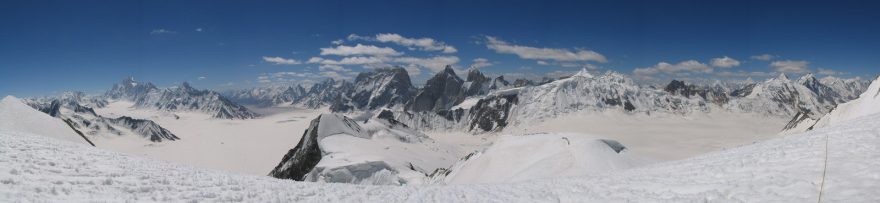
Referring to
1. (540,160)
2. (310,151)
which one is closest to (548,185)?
(540,160)

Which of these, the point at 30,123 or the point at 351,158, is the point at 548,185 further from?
the point at 351,158

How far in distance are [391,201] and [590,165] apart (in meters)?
37.6

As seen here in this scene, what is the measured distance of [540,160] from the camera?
56.8m

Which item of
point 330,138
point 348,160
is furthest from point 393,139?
point 348,160

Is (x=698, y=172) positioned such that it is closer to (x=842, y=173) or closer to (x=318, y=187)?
(x=842, y=173)

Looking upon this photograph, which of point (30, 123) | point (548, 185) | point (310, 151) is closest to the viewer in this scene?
point (548, 185)

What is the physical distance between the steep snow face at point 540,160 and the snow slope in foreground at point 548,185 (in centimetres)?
2535

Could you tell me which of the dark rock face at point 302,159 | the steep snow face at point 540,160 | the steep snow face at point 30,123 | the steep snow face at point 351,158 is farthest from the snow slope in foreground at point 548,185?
the dark rock face at point 302,159

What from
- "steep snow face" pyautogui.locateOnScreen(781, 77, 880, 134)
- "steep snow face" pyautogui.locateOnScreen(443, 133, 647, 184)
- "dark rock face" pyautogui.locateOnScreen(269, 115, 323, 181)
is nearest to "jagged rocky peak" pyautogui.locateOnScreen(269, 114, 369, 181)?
"dark rock face" pyautogui.locateOnScreen(269, 115, 323, 181)

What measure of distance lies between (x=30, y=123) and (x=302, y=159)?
52967 mm

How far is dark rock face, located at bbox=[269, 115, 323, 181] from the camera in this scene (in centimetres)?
9762

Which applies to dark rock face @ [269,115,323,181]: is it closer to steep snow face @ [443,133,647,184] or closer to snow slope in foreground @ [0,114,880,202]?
steep snow face @ [443,133,647,184]

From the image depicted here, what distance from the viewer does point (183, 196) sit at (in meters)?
16.0

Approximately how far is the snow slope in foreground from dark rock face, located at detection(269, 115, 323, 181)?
75399 mm
